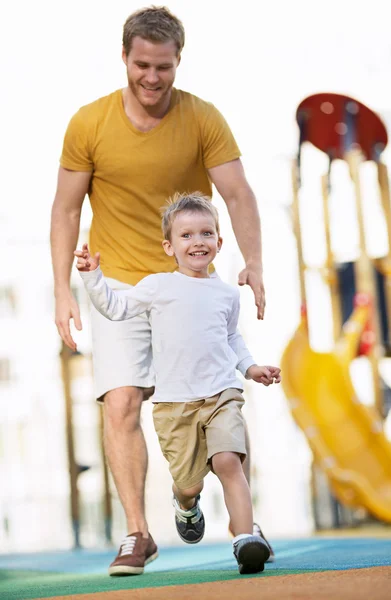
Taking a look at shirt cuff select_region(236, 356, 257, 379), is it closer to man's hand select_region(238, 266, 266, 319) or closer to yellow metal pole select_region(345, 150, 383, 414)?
man's hand select_region(238, 266, 266, 319)

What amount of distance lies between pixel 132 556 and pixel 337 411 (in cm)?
498

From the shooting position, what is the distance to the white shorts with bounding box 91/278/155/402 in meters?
2.87

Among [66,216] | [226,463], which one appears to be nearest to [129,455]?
[226,463]

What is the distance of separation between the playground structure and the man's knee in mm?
4218

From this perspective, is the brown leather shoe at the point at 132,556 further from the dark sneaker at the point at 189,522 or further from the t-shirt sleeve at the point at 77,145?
the t-shirt sleeve at the point at 77,145

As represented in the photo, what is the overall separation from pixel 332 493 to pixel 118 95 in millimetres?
4770

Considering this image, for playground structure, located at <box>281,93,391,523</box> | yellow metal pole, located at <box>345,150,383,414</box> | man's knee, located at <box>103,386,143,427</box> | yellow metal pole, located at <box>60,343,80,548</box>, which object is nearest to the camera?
man's knee, located at <box>103,386,143,427</box>

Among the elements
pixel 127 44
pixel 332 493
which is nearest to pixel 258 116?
pixel 332 493

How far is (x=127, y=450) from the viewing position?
2.87 metres

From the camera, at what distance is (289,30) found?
29.6ft

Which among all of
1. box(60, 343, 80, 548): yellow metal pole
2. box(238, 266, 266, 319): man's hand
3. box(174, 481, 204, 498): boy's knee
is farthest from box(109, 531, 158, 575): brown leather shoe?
box(60, 343, 80, 548): yellow metal pole

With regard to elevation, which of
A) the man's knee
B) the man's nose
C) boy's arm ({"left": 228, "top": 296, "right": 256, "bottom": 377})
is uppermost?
the man's nose

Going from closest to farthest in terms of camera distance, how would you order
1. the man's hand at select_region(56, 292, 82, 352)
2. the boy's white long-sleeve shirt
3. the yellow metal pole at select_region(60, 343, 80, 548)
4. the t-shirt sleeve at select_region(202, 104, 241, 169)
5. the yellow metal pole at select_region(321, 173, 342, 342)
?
the boy's white long-sleeve shirt < the man's hand at select_region(56, 292, 82, 352) < the t-shirt sleeve at select_region(202, 104, 241, 169) < the yellow metal pole at select_region(60, 343, 80, 548) < the yellow metal pole at select_region(321, 173, 342, 342)

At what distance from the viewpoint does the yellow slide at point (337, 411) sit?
7.23 metres
